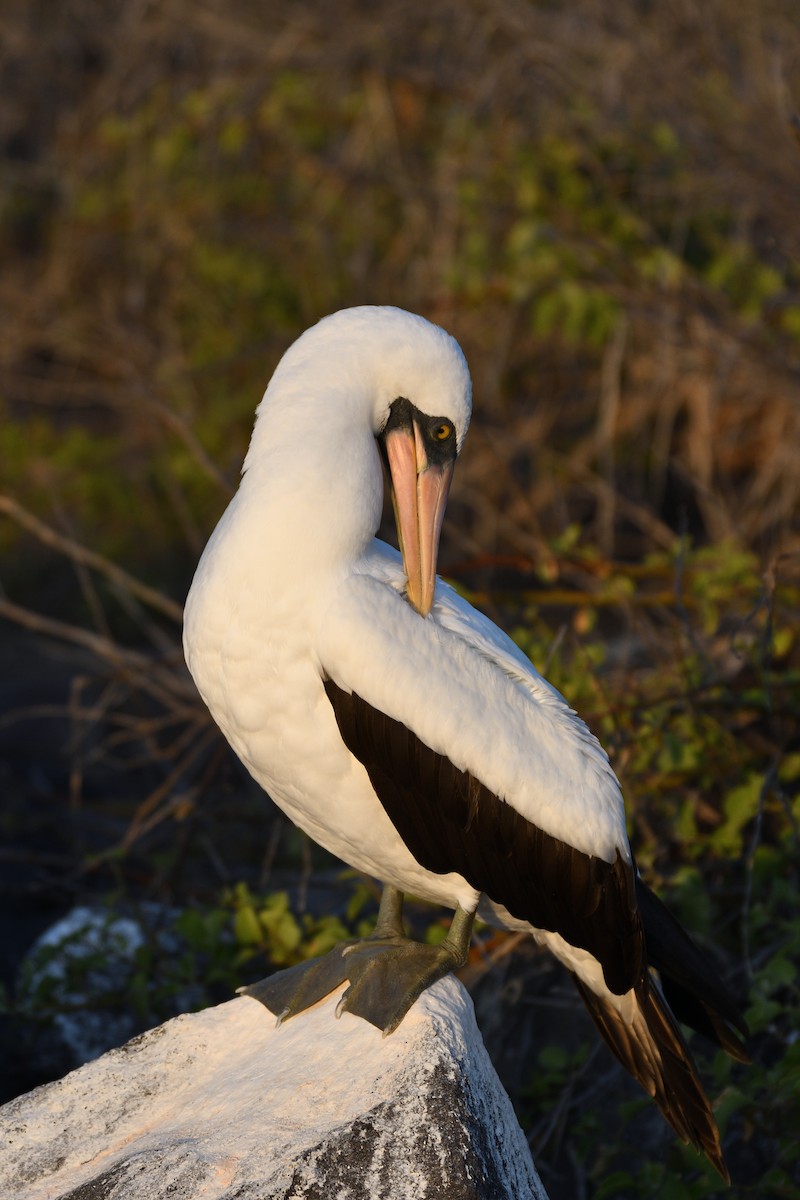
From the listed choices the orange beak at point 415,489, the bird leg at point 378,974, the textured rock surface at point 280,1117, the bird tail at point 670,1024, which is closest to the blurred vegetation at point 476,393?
the bird tail at point 670,1024

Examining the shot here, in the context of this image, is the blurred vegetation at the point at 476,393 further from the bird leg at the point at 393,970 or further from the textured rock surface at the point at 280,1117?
the textured rock surface at the point at 280,1117

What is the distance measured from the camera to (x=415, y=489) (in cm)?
333

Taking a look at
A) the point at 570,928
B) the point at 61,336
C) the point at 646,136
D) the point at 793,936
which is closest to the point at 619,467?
the point at 646,136

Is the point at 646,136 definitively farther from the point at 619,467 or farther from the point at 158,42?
the point at 158,42

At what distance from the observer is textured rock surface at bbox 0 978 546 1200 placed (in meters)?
2.62

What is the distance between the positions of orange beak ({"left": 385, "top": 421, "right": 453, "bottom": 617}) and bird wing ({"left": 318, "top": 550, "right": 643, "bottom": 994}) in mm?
89

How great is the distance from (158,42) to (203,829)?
5786 mm

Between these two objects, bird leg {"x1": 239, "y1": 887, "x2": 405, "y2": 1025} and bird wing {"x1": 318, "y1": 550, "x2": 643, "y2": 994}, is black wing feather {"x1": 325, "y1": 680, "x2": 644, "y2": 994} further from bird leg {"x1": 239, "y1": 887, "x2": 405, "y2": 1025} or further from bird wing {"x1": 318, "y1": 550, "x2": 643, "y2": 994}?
bird leg {"x1": 239, "y1": 887, "x2": 405, "y2": 1025}

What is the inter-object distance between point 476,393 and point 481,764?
5469 mm

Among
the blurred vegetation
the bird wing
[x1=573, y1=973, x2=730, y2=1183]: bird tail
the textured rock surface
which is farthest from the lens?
the blurred vegetation

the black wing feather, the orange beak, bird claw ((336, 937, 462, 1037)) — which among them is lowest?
bird claw ((336, 937, 462, 1037))

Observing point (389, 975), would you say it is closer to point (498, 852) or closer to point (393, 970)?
point (393, 970)

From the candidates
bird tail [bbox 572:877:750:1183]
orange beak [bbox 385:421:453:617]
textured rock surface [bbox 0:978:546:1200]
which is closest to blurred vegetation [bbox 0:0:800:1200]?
bird tail [bbox 572:877:750:1183]

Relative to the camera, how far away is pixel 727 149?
661cm
